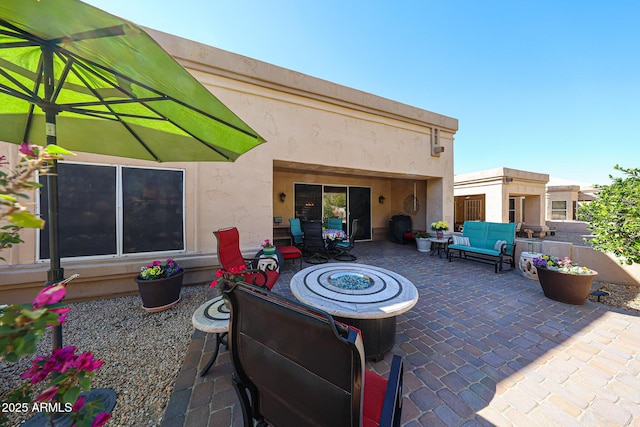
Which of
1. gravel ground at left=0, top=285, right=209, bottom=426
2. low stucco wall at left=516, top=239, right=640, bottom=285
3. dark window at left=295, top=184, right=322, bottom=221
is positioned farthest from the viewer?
dark window at left=295, top=184, right=322, bottom=221

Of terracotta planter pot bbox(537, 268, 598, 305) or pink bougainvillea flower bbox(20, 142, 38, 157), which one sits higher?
pink bougainvillea flower bbox(20, 142, 38, 157)

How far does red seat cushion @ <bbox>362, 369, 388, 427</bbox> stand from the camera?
1.18 metres

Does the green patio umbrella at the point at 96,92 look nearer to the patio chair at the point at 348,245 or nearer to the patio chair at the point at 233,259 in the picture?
the patio chair at the point at 233,259

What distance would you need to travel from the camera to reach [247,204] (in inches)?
187

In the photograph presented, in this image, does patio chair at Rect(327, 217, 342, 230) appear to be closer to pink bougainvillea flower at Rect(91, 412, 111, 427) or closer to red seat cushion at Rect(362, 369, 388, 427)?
red seat cushion at Rect(362, 369, 388, 427)

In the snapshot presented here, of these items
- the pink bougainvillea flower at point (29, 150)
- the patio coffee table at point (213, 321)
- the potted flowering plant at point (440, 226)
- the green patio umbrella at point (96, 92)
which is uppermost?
the green patio umbrella at point (96, 92)

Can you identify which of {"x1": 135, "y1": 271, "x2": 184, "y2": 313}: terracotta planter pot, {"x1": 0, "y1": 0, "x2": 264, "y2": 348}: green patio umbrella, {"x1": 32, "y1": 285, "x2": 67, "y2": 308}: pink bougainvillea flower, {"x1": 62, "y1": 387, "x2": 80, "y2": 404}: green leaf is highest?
{"x1": 0, "y1": 0, "x2": 264, "y2": 348}: green patio umbrella

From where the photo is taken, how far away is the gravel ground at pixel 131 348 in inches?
70.6

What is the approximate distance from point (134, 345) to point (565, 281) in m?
6.16

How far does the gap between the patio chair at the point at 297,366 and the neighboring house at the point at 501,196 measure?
37.8ft

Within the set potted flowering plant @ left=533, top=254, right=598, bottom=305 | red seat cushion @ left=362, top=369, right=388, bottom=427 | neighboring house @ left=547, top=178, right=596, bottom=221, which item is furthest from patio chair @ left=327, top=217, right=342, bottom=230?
neighboring house @ left=547, top=178, right=596, bottom=221

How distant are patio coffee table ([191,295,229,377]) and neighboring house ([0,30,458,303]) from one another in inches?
86.9

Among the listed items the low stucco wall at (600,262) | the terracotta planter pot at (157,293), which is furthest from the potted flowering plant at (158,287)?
the low stucco wall at (600,262)

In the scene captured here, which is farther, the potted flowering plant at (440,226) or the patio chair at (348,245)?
the potted flowering plant at (440,226)
